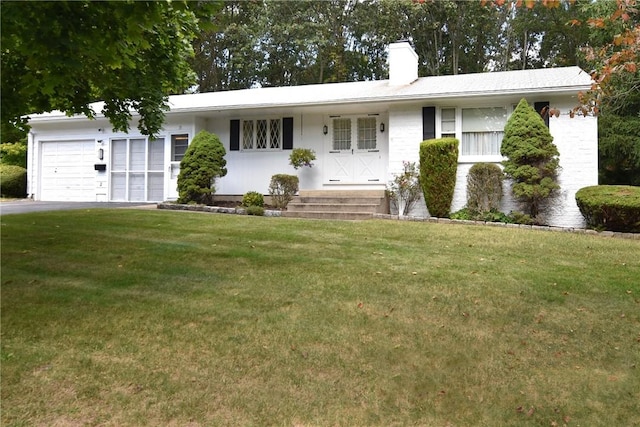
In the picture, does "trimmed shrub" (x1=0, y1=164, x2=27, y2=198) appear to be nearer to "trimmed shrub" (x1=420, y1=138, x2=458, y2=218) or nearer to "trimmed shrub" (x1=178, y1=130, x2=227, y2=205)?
"trimmed shrub" (x1=178, y1=130, x2=227, y2=205)

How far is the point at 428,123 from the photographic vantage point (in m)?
11.7

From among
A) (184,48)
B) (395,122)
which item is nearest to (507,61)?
(395,122)

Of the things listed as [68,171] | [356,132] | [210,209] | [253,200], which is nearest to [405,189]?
[356,132]

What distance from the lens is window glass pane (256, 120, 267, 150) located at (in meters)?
13.8

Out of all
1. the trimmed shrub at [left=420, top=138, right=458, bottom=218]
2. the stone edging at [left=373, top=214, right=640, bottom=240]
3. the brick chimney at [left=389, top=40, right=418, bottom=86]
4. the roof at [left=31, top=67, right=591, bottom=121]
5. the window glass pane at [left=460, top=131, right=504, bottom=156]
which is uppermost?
the brick chimney at [left=389, top=40, right=418, bottom=86]

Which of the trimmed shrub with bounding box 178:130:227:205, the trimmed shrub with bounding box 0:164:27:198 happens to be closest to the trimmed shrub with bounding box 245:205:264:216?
the trimmed shrub with bounding box 178:130:227:205

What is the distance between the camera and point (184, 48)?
6.82 m

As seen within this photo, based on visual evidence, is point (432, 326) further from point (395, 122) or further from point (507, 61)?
point (507, 61)

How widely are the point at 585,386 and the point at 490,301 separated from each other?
1449 mm

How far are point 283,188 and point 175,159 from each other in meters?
4.42

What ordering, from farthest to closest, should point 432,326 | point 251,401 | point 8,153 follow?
point 8,153 → point 432,326 → point 251,401

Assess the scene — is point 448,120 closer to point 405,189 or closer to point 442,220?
point 405,189

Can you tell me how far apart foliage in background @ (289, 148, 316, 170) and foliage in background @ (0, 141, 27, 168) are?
12.9 metres

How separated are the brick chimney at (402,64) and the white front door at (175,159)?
271 inches
